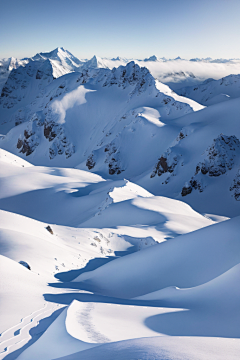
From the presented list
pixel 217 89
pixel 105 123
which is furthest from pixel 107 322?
pixel 217 89

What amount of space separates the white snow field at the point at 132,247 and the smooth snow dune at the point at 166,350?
1 centimetres

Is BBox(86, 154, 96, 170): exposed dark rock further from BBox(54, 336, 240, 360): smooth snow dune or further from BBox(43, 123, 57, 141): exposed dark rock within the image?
BBox(54, 336, 240, 360): smooth snow dune

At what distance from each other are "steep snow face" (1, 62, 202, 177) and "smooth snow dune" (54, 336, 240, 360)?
158 ft

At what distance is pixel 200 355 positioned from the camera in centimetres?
243

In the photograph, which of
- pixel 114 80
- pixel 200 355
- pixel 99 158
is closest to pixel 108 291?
pixel 200 355

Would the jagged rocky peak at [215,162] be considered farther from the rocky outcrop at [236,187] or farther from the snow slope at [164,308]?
the snow slope at [164,308]

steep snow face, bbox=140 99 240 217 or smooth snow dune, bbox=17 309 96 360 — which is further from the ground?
smooth snow dune, bbox=17 309 96 360

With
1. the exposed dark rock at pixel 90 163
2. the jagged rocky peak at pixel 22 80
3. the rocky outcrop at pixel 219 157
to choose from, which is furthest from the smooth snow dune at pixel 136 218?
the jagged rocky peak at pixel 22 80

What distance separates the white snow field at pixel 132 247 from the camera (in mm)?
3608

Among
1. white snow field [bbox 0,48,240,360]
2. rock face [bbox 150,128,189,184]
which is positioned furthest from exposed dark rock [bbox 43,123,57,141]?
rock face [bbox 150,128,189,184]

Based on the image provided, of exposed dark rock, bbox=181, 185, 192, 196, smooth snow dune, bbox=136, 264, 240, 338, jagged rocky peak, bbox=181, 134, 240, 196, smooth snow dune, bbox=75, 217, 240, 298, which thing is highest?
smooth snow dune, bbox=136, 264, 240, 338

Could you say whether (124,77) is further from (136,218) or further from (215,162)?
(136,218)

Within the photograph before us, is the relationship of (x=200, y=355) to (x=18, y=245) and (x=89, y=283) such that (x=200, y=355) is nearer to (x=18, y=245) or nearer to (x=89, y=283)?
(x=89, y=283)

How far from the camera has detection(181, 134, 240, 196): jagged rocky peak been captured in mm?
37719
